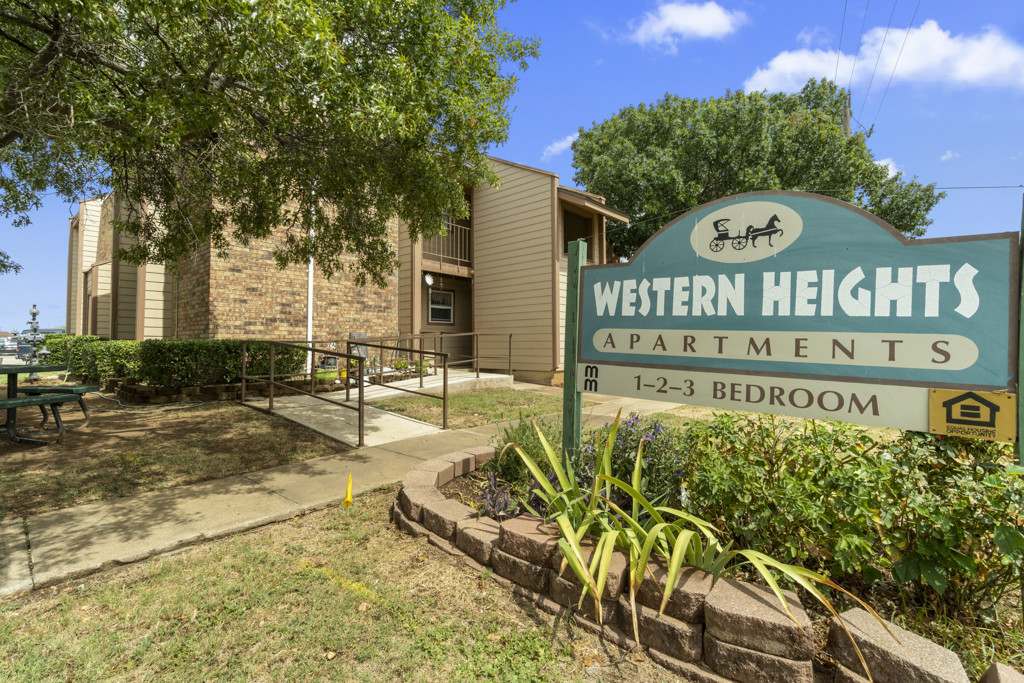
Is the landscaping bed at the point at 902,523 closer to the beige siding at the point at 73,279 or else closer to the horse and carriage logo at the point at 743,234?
the horse and carriage logo at the point at 743,234

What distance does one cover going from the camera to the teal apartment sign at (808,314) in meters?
2.12

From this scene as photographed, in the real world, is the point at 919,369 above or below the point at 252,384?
above

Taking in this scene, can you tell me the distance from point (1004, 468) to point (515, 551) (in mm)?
2195

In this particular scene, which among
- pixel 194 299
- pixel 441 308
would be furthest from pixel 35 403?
pixel 441 308

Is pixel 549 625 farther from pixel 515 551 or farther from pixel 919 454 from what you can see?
pixel 919 454

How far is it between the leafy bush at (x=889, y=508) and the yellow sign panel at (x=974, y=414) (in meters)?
0.10

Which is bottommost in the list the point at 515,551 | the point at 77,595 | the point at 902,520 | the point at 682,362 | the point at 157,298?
the point at 77,595

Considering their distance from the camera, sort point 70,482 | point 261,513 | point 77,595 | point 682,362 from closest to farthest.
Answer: point 77,595 < point 682,362 < point 261,513 < point 70,482

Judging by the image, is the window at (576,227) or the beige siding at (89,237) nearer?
the window at (576,227)

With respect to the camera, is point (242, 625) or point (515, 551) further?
point (515, 551)

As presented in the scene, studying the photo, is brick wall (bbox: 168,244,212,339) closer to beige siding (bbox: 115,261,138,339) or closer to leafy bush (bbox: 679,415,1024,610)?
beige siding (bbox: 115,261,138,339)

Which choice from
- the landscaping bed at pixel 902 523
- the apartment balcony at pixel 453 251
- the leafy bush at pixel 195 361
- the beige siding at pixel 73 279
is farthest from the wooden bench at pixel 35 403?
the beige siding at pixel 73 279

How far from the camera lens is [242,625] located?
7.32 feet

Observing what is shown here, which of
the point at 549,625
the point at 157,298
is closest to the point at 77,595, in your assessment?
the point at 549,625
